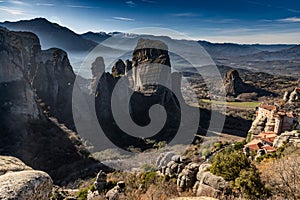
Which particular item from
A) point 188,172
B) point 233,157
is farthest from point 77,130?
point 233,157

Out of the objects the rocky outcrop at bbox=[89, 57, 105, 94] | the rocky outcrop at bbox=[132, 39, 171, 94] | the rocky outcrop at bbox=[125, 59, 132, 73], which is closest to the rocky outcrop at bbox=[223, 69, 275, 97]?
the rocky outcrop at bbox=[132, 39, 171, 94]

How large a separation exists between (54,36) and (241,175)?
16136 cm

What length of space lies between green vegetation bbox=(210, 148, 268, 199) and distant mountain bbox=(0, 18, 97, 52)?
135 m

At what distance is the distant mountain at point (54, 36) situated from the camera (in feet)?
476

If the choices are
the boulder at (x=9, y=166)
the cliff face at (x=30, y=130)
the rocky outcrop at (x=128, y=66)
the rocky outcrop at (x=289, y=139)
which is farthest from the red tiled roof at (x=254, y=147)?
the rocky outcrop at (x=128, y=66)

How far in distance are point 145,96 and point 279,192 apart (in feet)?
143

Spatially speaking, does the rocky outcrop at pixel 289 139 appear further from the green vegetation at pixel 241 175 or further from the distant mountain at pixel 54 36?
the distant mountain at pixel 54 36

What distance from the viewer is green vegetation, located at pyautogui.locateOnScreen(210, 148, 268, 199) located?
11.5 m

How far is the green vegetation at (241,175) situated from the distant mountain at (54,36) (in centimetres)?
13532

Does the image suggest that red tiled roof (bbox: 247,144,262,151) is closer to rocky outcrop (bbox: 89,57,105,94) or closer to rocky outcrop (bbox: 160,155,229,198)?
rocky outcrop (bbox: 160,155,229,198)

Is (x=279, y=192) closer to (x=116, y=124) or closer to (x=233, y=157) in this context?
(x=233, y=157)

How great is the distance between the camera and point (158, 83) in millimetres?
54250

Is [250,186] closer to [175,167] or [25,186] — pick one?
[175,167]

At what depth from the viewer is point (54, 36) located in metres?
158
